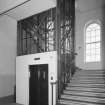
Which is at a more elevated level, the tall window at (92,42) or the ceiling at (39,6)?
the ceiling at (39,6)

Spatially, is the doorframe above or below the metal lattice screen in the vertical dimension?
below

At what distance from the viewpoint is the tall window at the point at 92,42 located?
10530 mm

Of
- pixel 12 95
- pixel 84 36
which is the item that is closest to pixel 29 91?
pixel 12 95

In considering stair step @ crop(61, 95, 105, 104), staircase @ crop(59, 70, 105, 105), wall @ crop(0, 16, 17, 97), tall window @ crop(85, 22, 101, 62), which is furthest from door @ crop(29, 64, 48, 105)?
tall window @ crop(85, 22, 101, 62)

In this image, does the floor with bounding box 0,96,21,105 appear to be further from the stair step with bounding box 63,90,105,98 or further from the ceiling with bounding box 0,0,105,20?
the ceiling with bounding box 0,0,105,20

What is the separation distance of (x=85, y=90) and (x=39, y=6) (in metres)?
5.27

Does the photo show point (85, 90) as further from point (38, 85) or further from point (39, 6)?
point (39, 6)

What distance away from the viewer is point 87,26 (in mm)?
11078

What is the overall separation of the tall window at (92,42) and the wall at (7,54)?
5.23 meters

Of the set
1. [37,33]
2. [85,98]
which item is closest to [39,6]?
[37,33]

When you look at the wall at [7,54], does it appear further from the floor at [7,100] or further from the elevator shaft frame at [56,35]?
the elevator shaft frame at [56,35]

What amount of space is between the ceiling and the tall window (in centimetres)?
133

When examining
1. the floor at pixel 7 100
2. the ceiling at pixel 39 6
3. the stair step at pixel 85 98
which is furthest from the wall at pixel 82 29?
the floor at pixel 7 100

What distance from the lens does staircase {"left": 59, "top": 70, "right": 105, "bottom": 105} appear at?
228 inches
